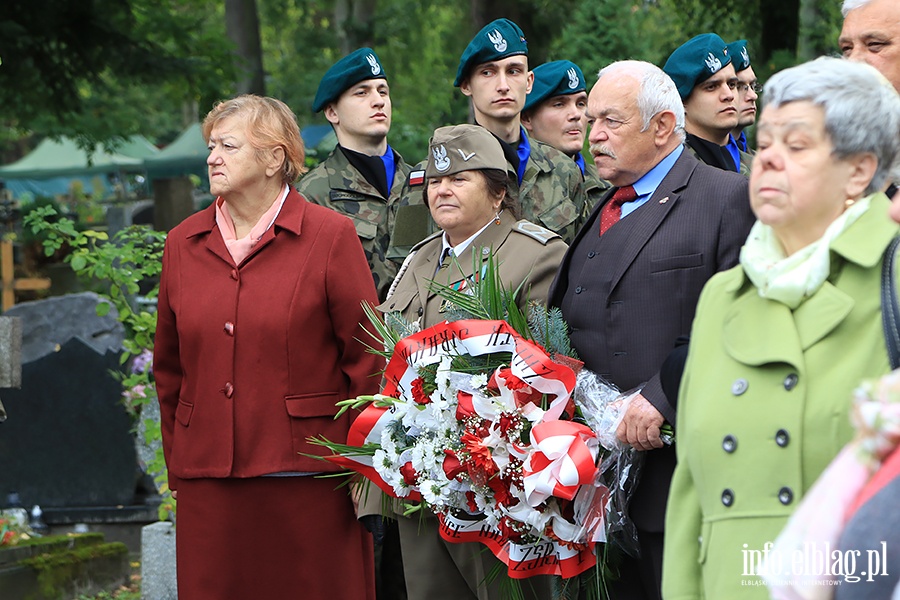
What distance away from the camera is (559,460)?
12.4 ft

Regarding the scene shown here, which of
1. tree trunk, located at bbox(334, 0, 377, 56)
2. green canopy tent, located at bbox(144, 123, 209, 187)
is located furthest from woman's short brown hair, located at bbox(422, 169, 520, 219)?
green canopy tent, located at bbox(144, 123, 209, 187)

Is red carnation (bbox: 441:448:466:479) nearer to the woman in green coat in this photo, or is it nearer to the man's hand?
the man's hand

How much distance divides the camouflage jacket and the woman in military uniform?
1.06m

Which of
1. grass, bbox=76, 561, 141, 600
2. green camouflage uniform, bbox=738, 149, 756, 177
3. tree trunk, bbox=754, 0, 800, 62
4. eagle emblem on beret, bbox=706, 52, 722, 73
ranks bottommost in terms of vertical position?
grass, bbox=76, 561, 141, 600

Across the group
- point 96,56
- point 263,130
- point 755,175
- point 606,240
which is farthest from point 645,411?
point 96,56

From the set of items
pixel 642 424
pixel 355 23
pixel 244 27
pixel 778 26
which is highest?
pixel 355 23

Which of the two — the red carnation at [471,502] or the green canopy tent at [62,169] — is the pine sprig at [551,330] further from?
the green canopy tent at [62,169]

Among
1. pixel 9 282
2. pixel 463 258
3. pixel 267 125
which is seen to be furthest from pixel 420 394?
pixel 9 282

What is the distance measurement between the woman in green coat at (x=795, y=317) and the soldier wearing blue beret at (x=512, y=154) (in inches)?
112

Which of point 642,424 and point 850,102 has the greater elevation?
point 850,102

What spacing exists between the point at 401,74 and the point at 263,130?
3218cm

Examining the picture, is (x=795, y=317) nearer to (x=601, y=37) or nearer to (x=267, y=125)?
(x=267, y=125)

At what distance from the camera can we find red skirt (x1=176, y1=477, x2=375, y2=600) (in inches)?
185

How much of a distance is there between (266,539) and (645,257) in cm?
189
